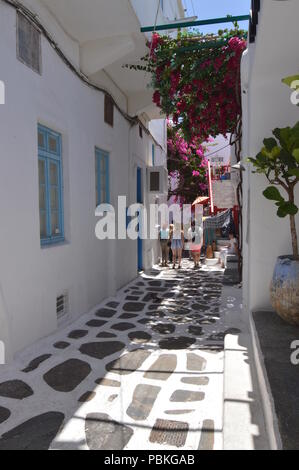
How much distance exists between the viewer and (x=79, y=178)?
6.20 m

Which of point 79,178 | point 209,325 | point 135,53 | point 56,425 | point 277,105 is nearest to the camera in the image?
point 56,425

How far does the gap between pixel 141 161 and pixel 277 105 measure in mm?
6763

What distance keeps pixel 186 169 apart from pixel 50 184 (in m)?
13.4

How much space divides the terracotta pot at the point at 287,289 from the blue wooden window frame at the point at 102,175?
449cm

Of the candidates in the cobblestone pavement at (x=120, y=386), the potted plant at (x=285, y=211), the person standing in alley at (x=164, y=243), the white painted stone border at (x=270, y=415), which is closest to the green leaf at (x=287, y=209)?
the potted plant at (x=285, y=211)

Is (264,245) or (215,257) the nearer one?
(264,245)

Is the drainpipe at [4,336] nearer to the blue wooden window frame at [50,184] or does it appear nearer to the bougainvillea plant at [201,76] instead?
the blue wooden window frame at [50,184]

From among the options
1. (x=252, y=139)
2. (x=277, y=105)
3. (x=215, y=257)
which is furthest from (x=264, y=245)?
(x=215, y=257)

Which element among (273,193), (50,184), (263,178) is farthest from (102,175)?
(273,193)

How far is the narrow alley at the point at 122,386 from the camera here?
2.83m

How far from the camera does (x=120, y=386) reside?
3.66 m

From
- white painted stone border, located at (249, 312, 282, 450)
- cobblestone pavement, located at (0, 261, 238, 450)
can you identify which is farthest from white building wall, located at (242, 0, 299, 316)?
white painted stone border, located at (249, 312, 282, 450)

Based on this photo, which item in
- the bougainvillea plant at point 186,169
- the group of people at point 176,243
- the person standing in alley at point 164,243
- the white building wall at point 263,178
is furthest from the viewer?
the bougainvillea plant at point 186,169

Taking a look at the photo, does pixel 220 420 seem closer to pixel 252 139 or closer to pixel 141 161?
pixel 252 139
